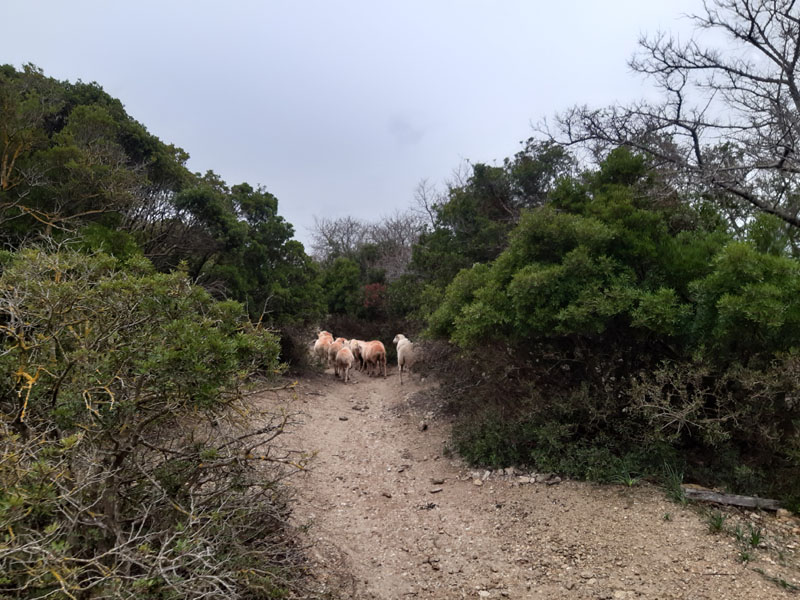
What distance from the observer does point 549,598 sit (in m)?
3.67

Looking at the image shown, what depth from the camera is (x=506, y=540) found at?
4602 millimetres

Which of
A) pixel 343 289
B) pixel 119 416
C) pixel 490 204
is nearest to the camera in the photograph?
pixel 119 416

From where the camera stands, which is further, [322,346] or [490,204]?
→ [322,346]

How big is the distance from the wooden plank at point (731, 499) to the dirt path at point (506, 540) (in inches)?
4.1

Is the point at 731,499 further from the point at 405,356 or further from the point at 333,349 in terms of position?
the point at 333,349

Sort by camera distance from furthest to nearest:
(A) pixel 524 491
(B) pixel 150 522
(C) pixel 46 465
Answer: (A) pixel 524 491 → (B) pixel 150 522 → (C) pixel 46 465

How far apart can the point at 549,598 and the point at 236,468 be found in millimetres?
2713

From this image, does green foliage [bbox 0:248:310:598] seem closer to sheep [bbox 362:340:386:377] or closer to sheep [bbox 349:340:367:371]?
sheep [bbox 362:340:386:377]

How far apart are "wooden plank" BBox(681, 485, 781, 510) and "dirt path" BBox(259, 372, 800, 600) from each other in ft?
0.35

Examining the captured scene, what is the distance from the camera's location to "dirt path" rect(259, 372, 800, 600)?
3689 millimetres

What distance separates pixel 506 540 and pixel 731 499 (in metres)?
2.22

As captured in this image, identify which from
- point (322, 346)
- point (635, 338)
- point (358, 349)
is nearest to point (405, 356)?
point (358, 349)

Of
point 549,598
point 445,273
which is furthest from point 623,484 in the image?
point 445,273

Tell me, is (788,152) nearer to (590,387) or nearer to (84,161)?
(590,387)
